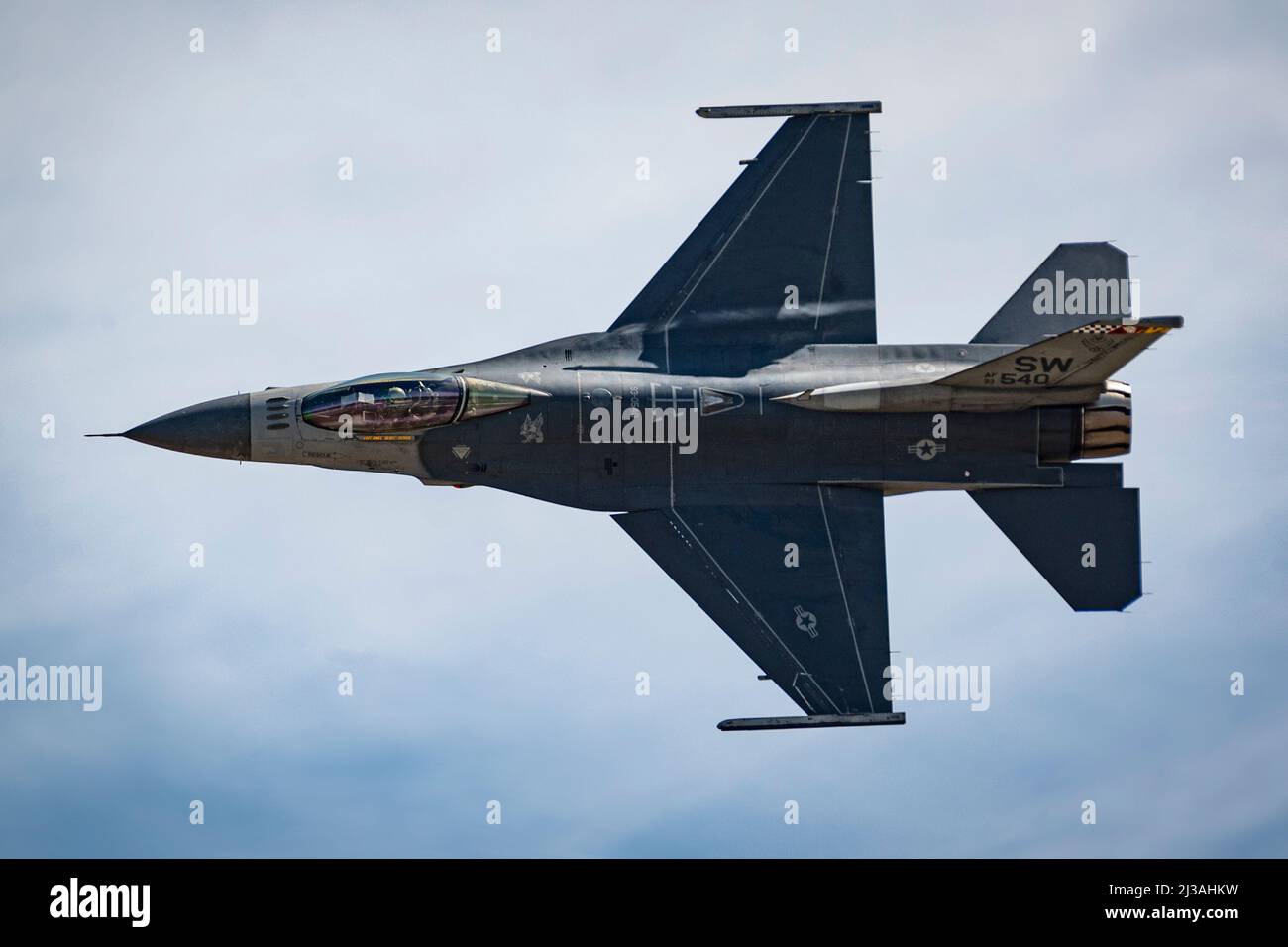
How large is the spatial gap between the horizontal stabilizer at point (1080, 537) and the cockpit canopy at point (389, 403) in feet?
28.2

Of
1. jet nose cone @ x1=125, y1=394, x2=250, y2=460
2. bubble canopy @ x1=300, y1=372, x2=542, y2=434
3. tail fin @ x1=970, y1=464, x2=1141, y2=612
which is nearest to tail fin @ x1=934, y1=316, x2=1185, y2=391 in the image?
tail fin @ x1=970, y1=464, x2=1141, y2=612

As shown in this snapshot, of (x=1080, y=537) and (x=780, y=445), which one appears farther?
(x=1080, y=537)

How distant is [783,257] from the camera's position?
112 feet

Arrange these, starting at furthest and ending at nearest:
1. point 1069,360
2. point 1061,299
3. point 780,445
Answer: point 1061,299 < point 780,445 < point 1069,360

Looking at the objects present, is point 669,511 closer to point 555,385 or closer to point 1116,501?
point 555,385

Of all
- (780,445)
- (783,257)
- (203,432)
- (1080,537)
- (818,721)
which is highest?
(783,257)

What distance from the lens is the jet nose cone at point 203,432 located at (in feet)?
109

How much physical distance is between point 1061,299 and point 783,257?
4.52 metres

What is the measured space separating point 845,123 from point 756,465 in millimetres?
6005

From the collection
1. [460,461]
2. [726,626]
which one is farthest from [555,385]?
[726,626]

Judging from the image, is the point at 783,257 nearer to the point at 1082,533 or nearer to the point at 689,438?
the point at 689,438

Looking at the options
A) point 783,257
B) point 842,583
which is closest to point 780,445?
point 842,583

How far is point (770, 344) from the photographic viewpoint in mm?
33500

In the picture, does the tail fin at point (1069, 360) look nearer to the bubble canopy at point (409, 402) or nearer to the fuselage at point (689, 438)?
the fuselage at point (689, 438)
